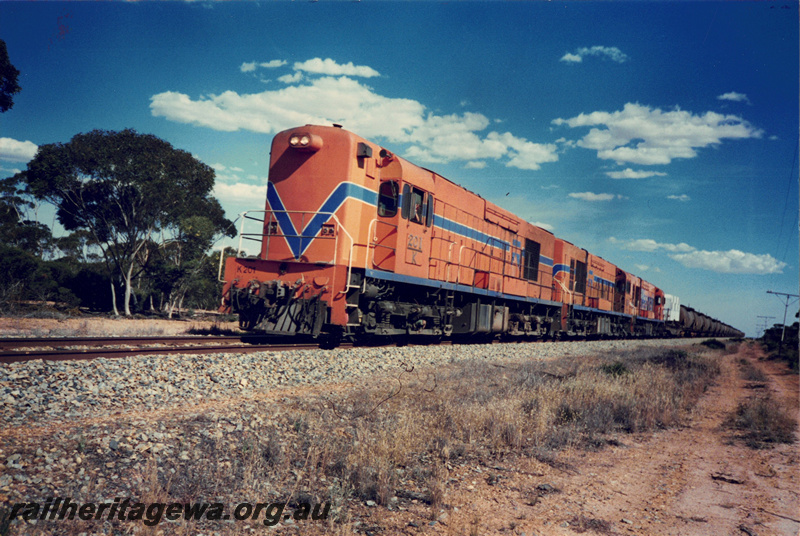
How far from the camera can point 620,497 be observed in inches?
173

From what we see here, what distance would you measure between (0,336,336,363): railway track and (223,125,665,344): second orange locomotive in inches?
38.6

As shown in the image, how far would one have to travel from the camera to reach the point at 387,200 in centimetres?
1131

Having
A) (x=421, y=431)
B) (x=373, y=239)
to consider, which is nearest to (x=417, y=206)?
(x=373, y=239)

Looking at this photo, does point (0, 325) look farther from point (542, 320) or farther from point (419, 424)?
point (542, 320)

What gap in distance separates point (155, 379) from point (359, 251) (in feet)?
16.3

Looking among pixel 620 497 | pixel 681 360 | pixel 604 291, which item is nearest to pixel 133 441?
pixel 620 497

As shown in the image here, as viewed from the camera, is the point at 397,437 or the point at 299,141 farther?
the point at 299,141

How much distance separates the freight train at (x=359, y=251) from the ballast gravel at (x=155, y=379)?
0.97 m

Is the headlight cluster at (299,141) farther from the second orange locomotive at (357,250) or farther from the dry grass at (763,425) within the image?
the dry grass at (763,425)

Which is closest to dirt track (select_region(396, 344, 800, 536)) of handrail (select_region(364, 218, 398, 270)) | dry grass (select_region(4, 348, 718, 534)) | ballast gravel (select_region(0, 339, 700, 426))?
dry grass (select_region(4, 348, 718, 534))

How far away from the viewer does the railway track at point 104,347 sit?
7.42 m

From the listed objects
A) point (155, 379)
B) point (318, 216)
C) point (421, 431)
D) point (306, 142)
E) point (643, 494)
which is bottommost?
point (643, 494)

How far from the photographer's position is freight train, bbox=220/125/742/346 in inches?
381

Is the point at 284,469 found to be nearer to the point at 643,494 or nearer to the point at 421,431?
the point at 421,431
